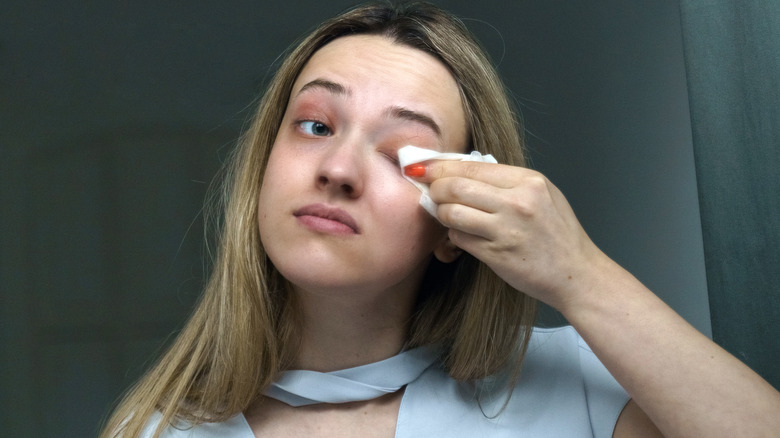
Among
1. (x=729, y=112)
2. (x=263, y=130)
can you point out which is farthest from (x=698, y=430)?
(x=263, y=130)

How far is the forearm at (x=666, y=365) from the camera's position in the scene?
0.98m

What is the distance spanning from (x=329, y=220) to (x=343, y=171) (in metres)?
0.07

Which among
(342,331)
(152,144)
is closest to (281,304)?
(342,331)

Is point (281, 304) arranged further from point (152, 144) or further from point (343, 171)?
point (152, 144)

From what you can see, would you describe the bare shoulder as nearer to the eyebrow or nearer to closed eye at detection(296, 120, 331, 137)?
the eyebrow

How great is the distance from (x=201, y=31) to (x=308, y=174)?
1.80m

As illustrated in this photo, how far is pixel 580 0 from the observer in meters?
2.52

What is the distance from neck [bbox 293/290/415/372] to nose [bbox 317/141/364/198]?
19 centimetres

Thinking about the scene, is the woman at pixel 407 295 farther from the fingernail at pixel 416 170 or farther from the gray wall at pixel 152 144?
the gray wall at pixel 152 144

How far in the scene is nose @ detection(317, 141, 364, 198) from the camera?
1.07 meters

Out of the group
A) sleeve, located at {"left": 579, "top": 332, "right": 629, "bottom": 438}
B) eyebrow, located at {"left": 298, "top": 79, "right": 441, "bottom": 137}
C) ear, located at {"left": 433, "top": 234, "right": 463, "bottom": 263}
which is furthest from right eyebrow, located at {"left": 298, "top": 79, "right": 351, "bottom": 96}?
sleeve, located at {"left": 579, "top": 332, "right": 629, "bottom": 438}

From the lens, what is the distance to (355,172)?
1.08m

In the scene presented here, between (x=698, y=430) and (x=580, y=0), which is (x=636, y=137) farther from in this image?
(x=698, y=430)

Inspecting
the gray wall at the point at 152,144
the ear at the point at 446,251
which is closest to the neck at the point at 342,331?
the ear at the point at 446,251
